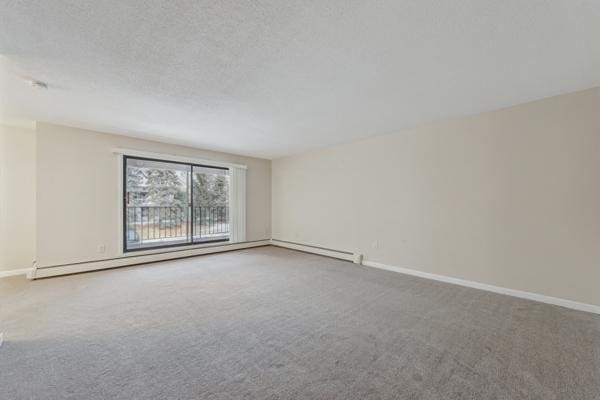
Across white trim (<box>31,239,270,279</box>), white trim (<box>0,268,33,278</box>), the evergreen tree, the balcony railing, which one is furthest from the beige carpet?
the evergreen tree

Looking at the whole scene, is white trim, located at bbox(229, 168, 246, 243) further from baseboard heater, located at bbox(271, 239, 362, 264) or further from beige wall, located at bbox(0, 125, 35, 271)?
beige wall, located at bbox(0, 125, 35, 271)

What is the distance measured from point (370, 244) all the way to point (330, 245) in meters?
0.96

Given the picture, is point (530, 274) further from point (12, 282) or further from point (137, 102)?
point (12, 282)

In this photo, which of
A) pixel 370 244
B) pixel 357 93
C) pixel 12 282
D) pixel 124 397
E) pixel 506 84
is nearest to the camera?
pixel 124 397

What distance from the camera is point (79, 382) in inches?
58.1

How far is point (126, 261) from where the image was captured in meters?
4.17

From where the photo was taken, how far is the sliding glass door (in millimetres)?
4508

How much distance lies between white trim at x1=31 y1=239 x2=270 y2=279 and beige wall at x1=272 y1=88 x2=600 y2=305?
2.86 metres

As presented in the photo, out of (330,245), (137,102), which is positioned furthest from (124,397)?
(330,245)

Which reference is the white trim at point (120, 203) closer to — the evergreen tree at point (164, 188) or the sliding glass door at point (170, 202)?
the sliding glass door at point (170, 202)

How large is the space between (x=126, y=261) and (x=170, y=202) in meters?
1.42

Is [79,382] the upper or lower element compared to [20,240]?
lower

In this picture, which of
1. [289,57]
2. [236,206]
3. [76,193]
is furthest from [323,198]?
[76,193]

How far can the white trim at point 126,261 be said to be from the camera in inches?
140
